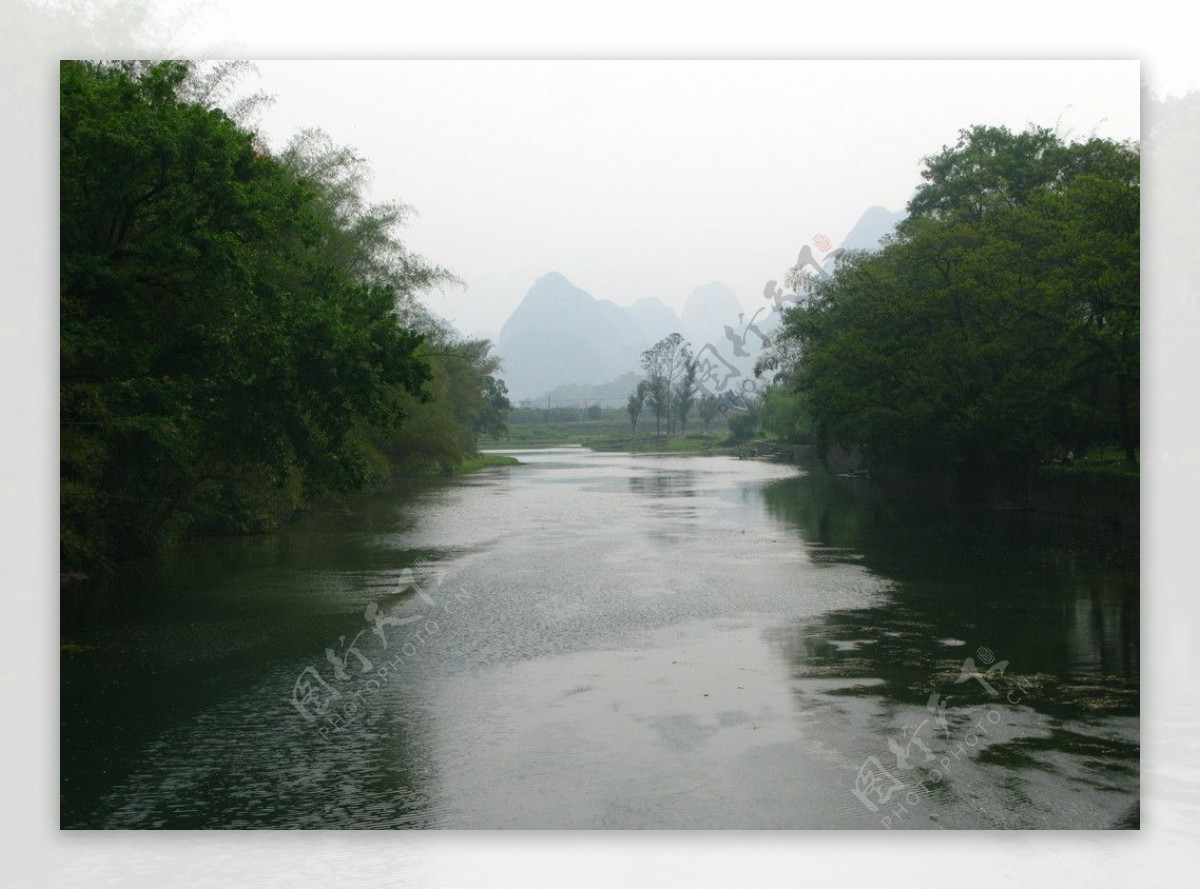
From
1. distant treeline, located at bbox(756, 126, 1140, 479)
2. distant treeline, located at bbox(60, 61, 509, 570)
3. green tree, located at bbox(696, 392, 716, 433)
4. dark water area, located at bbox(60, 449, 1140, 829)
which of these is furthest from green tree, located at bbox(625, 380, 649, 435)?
distant treeline, located at bbox(60, 61, 509, 570)

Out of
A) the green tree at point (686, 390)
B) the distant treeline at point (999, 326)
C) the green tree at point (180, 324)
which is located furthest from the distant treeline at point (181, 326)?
the green tree at point (686, 390)

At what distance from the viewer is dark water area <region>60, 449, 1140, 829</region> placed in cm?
766

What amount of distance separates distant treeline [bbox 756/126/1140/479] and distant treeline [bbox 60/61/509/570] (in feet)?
46.4

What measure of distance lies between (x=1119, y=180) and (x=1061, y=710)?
1752 centimetres

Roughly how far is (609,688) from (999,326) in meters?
24.7

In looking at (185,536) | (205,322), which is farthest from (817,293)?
(205,322)

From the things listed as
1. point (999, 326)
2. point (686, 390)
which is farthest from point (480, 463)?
point (686, 390)

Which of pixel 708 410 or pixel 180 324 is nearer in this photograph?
pixel 180 324

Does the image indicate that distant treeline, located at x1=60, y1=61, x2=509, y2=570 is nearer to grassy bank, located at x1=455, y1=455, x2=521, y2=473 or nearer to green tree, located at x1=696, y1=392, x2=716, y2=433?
grassy bank, located at x1=455, y1=455, x2=521, y2=473

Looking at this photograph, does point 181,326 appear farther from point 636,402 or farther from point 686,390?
point 686,390

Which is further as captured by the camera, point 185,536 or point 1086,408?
point 1086,408

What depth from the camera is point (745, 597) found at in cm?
1652

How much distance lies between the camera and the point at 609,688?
35.8 feet

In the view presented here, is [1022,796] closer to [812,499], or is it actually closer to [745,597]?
[745,597]
